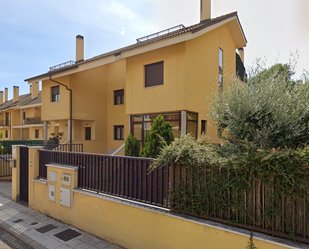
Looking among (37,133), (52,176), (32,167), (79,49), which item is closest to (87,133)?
(79,49)

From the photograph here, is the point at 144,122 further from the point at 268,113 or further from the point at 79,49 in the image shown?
the point at 79,49

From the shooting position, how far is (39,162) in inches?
246

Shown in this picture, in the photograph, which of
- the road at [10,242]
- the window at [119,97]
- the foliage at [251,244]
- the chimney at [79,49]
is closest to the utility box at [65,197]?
the road at [10,242]

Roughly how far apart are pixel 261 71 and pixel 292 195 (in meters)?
2.59

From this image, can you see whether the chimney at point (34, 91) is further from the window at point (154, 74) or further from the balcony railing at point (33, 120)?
the window at point (154, 74)

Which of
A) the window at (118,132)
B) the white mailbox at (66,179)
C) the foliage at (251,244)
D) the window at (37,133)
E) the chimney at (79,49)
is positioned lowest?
the foliage at (251,244)

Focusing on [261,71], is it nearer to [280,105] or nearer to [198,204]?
[280,105]

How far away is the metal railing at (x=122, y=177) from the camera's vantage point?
12.0ft

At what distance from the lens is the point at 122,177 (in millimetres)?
4195

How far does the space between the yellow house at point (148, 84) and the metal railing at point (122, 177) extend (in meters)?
2.65

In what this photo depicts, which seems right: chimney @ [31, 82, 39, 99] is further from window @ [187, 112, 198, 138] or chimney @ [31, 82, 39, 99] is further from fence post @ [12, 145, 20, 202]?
window @ [187, 112, 198, 138]

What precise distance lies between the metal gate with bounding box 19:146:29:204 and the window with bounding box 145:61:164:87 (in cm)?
563

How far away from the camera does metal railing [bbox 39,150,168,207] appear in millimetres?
3662

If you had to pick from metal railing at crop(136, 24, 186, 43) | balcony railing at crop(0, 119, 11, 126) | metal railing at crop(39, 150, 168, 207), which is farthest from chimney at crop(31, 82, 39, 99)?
metal railing at crop(39, 150, 168, 207)
